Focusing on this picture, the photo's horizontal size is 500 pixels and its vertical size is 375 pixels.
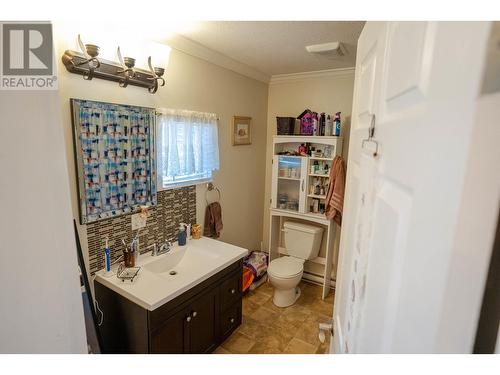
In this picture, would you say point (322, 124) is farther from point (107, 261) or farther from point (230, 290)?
point (107, 261)

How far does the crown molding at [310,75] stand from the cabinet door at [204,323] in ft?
8.06

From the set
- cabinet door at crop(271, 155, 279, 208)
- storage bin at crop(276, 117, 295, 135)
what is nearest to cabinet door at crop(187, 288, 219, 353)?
cabinet door at crop(271, 155, 279, 208)

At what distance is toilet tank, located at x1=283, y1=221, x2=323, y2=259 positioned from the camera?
3053 millimetres

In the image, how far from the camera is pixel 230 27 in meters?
1.83

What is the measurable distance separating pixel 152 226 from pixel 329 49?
1.97m

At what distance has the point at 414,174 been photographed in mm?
376

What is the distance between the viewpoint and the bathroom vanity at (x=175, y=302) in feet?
5.27

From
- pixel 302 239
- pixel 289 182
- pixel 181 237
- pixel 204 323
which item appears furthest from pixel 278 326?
pixel 289 182

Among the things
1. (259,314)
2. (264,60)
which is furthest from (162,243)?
(264,60)

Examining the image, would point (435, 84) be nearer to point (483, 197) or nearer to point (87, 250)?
point (483, 197)

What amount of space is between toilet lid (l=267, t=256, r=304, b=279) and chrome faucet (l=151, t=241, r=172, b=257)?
1091 millimetres

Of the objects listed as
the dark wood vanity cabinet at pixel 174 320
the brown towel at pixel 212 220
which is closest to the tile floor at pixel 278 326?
the dark wood vanity cabinet at pixel 174 320

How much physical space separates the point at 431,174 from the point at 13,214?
2.39ft

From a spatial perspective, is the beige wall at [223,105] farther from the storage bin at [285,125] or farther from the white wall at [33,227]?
the white wall at [33,227]
